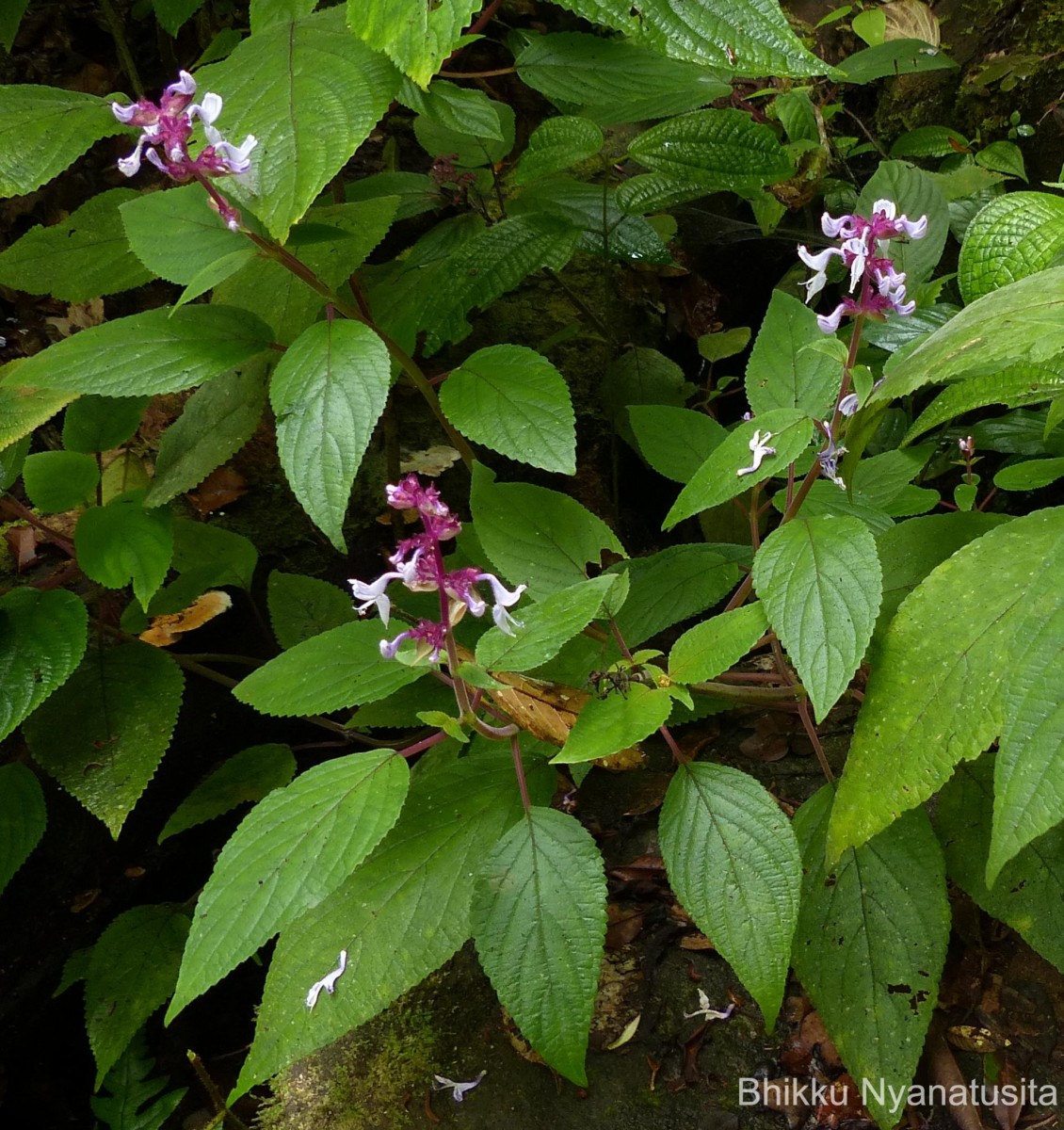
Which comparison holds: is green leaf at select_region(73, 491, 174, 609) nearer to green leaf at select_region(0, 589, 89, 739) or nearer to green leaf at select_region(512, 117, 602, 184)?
green leaf at select_region(0, 589, 89, 739)

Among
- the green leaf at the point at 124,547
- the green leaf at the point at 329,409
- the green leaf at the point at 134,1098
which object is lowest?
the green leaf at the point at 134,1098

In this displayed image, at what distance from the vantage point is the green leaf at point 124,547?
141cm

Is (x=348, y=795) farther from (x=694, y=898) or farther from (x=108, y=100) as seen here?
(x=108, y=100)

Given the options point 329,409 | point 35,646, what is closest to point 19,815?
point 35,646

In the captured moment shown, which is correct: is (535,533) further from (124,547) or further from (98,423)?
(98,423)

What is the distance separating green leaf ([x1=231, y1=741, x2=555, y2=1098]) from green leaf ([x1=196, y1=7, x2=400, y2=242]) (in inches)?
30.3

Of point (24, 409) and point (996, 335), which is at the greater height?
point (996, 335)

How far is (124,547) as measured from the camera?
4.67 ft

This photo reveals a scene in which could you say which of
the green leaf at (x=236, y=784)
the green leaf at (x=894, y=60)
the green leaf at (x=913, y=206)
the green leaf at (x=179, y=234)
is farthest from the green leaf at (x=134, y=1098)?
the green leaf at (x=894, y=60)

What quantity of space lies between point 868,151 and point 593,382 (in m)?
1.30

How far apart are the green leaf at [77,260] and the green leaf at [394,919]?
3.26 feet

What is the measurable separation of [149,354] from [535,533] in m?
0.61

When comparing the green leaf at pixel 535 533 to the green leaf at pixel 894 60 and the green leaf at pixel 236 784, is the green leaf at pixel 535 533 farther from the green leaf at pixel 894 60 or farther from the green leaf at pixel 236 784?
the green leaf at pixel 894 60

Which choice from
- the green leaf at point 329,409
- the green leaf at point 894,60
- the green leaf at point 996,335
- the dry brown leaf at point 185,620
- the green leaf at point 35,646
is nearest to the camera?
the green leaf at point 996,335
